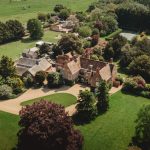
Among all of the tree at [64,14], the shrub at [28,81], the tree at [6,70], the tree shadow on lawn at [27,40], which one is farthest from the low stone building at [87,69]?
the tree at [64,14]

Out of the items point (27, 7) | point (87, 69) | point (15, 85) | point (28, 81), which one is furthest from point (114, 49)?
point (27, 7)

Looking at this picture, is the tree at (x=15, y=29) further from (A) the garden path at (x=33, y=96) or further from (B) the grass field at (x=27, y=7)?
(A) the garden path at (x=33, y=96)

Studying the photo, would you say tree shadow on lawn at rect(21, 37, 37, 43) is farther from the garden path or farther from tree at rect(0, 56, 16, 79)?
the garden path

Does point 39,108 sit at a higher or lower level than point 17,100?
higher

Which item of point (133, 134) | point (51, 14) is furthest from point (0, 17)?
point (133, 134)

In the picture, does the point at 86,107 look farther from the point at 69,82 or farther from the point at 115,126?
the point at 69,82

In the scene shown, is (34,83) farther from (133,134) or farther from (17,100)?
(133,134)

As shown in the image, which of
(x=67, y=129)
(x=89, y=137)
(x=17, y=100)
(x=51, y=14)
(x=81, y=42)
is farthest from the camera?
(x=51, y=14)

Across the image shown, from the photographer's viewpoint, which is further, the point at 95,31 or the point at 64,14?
the point at 64,14
